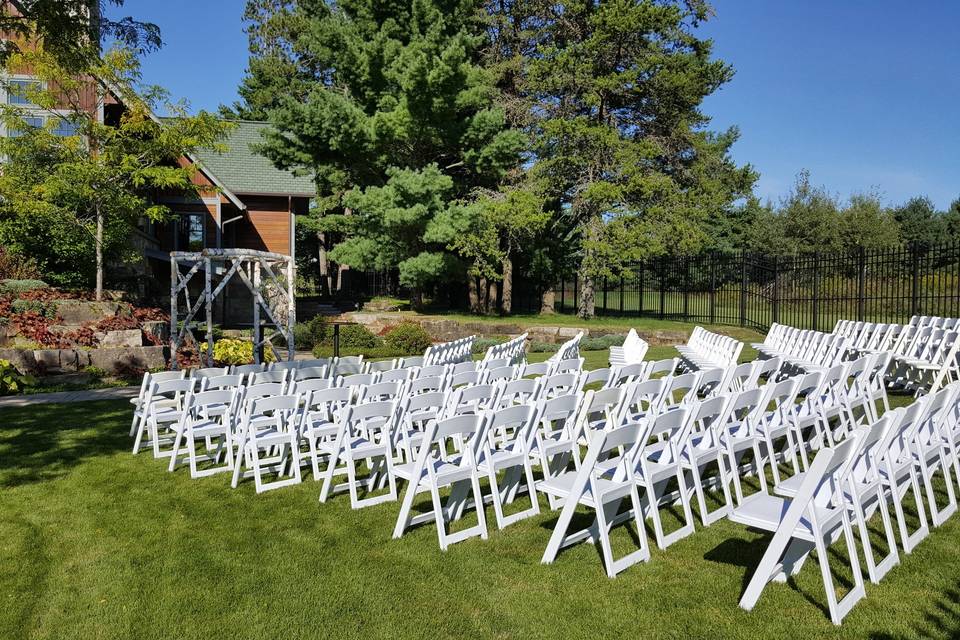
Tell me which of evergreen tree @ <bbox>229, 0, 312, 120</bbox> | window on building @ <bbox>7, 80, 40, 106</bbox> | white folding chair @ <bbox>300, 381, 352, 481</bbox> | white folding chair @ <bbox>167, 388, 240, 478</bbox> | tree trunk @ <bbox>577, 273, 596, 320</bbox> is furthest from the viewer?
evergreen tree @ <bbox>229, 0, 312, 120</bbox>

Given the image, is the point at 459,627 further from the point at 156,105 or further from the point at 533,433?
the point at 156,105

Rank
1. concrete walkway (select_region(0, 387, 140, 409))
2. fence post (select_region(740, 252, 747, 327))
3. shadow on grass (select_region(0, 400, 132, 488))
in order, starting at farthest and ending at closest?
fence post (select_region(740, 252, 747, 327)), concrete walkway (select_region(0, 387, 140, 409)), shadow on grass (select_region(0, 400, 132, 488))

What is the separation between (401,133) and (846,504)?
2032 centimetres

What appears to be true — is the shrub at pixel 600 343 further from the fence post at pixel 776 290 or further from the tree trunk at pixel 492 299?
the tree trunk at pixel 492 299

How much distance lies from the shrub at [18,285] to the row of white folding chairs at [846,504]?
15720 millimetres

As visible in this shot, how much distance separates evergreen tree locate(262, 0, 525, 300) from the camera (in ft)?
73.0

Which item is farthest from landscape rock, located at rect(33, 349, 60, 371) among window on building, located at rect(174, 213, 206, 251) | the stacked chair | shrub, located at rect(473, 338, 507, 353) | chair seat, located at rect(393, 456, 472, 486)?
window on building, located at rect(174, 213, 206, 251)

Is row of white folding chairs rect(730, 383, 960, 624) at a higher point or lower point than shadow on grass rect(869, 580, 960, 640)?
higher

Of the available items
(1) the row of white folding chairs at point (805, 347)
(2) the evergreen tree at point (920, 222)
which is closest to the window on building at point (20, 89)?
(1) the row of white folding chairs at point (805, 347)

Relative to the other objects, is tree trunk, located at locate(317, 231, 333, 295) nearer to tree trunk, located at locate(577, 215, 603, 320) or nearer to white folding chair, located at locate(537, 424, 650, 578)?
tree trunk, located at locate(577, 215, 603, 320)

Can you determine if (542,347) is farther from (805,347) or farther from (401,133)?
(805,347)

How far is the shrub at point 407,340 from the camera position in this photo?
1858 cm

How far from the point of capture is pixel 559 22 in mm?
25234

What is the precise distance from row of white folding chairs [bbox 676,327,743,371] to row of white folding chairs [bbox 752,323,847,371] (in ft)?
2.13
